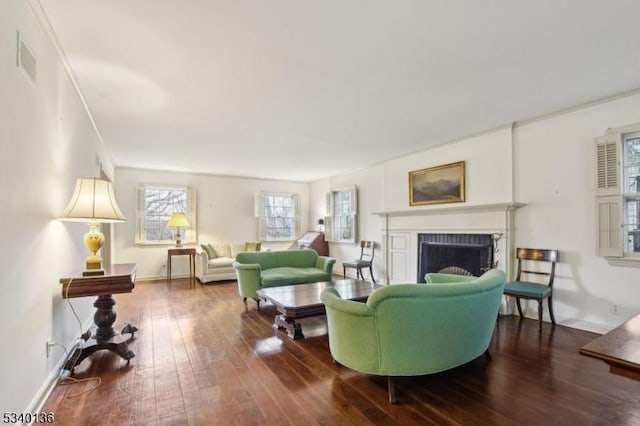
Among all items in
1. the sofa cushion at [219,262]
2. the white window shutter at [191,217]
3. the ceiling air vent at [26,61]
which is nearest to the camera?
the ceiling air vent at [26,61]

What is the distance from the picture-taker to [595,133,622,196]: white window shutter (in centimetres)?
317

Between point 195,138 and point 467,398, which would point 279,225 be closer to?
point 195,138

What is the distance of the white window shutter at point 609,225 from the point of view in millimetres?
3154

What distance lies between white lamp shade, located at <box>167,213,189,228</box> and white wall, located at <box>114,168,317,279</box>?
70 centimetres

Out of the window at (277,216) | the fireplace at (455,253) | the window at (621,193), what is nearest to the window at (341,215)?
the window at (277,216)

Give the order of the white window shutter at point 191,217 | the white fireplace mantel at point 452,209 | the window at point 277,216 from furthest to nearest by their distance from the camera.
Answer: the window at point 277,216 → the white window shutter at point 191,217 → the white fireplace mantel at point 452,209

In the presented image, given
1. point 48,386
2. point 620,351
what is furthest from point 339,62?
point 48,386

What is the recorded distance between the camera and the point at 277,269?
5.01 m

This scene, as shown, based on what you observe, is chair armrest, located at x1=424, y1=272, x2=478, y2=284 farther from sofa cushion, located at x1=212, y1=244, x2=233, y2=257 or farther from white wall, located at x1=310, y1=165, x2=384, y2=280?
sofa cushion, located at x1=212, y1=244, x2=233, y2=257

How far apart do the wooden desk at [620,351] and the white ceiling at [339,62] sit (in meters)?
1.89

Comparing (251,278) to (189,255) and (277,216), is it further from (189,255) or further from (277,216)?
(277,216)

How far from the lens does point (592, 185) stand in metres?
3.38

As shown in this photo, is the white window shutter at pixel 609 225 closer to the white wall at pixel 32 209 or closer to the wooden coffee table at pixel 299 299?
the wooden coffee table at pixel 299 299

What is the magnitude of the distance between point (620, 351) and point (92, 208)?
10.5 feet
